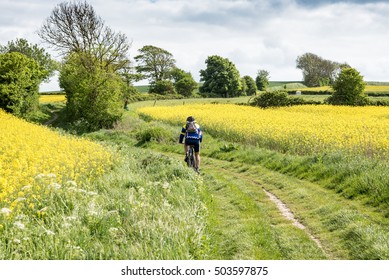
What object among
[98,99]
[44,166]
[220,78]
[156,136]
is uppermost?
[220,78]

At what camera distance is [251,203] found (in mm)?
11562

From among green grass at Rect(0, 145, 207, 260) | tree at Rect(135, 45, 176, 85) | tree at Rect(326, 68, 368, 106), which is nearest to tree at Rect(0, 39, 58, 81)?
tree at Rect(135, 45, 176, 85)

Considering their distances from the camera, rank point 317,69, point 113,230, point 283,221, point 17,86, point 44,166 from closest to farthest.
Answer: point 113,230, point 283,221, point 44,166, point 17,86, point 317,69

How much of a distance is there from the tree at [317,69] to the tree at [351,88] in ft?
163

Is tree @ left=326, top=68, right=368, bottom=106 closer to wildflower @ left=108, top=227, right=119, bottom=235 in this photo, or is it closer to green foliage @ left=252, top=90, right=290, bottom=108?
green foliage @ left=252, top=90, right=290, bottom=108

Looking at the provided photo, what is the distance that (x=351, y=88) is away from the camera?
1957 inches

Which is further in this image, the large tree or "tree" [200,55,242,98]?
"tree" [200,55,242,98]

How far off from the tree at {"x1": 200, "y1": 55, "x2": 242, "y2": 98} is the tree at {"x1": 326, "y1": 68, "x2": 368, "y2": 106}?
32.8 meters

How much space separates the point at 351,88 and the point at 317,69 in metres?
54.2

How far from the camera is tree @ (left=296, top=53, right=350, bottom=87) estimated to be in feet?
325

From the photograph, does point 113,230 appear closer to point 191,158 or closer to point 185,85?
point 191,158

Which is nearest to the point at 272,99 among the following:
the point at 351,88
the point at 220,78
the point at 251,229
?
the point at 351,88

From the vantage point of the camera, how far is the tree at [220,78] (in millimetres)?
81438
